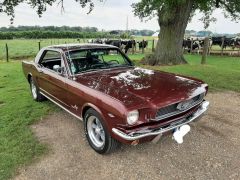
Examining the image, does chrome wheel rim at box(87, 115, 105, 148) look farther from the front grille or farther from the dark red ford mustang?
the front grille

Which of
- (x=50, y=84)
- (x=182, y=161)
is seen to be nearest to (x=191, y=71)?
(x=50, y=84)

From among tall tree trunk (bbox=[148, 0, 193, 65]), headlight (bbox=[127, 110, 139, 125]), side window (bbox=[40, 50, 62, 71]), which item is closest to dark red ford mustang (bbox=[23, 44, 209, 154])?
headlight (bbox=[127, 110, 139, 125])

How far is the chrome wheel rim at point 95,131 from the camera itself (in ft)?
13.9

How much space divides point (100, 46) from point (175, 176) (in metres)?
3.16

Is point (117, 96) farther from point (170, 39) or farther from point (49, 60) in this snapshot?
point (170, 39)

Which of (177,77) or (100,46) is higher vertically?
(100,46)

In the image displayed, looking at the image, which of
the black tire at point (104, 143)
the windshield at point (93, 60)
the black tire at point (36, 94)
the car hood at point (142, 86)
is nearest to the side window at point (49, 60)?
the black tire at point (36, 94)

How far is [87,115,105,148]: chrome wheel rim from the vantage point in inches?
166

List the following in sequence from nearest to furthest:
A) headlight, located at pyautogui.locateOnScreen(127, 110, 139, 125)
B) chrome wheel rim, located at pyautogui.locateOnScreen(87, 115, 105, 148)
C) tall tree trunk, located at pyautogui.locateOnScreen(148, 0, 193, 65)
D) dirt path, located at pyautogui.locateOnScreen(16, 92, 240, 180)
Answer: headlight, located at pyautogui.locateOnScreen(127, 110, 139, 125)
dirt path, located at pyautogui.locateOnScreen(16, 92, 240, 180)
chrome wheel rim, located at pyautogui.locateOnScreen(87, 115, 105, 148)
tall tree trunk, located at pyautogui.locateOnScreen(148, 0, 193, 65)

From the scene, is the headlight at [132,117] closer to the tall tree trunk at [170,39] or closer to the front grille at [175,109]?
the front grille at [175,109]

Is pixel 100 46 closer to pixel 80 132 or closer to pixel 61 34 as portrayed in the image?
pixel 80 132

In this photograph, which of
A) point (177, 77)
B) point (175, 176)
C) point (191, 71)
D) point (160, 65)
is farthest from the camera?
point (160, 65)

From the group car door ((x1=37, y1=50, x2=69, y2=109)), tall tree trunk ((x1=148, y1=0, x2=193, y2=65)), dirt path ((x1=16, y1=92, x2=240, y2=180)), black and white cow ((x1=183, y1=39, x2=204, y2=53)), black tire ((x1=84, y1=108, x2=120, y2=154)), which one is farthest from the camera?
black and white cow ((x1=183, y1=39, x2=204, y2=53))

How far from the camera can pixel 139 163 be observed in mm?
3908
